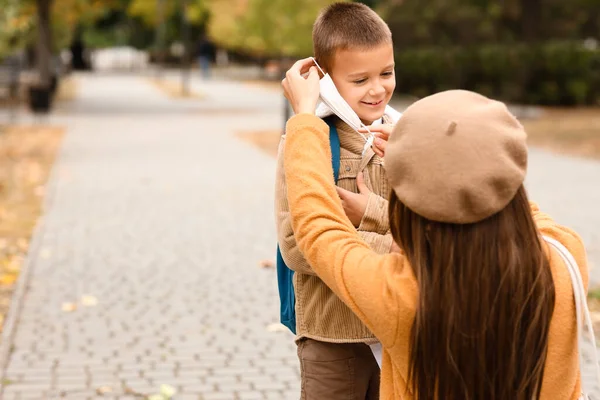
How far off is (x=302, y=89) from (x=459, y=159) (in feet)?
1.82

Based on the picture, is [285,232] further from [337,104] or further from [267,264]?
[267,264]

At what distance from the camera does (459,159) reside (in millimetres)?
1743

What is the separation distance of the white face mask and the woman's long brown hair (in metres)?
0.45

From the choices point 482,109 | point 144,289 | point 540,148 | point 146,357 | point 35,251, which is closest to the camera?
point 482,109

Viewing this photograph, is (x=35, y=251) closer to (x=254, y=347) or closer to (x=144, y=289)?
(x=144, y=289)

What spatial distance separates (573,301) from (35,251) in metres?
6.56

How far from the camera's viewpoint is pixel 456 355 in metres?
1.85

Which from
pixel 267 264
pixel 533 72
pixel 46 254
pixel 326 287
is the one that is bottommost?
pixel 533 72

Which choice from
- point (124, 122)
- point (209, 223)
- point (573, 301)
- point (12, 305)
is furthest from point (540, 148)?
point (573, 301)

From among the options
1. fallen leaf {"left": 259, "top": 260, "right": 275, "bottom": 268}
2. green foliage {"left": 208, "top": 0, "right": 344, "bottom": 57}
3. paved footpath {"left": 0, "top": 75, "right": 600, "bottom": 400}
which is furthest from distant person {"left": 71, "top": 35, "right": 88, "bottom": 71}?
fallen leaf {"left": 259, "top": 260, "right": 275, "bottom": 268}

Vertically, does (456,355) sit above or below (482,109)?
below

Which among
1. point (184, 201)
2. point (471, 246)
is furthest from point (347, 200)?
point (184, 201)

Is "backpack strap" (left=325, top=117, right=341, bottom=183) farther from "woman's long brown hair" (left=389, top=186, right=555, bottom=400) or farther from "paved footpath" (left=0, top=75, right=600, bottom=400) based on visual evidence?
"paved footpath" (left=0, top=75, right=600, bottom=400)

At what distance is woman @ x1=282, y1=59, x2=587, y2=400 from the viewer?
1.75 m
